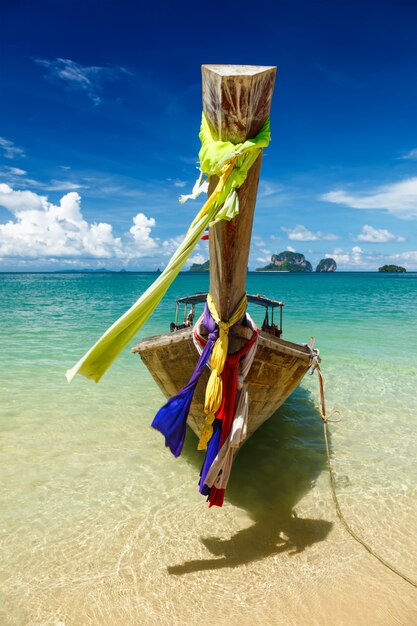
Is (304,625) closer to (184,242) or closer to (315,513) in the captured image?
(315,513)

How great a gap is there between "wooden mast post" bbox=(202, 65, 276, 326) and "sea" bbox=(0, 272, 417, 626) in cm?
250

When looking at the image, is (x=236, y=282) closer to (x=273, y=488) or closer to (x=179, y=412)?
(x=179, y=412)

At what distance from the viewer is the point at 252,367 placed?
181 inches

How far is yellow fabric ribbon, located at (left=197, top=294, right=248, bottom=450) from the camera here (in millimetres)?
3785

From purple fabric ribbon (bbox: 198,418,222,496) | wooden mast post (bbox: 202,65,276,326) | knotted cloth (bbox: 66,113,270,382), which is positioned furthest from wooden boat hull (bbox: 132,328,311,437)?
knotted cloth (bbox: 66,113,270,382)

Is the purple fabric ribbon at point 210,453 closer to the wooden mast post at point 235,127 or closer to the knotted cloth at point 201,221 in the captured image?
the wooden mast post at point 235,127

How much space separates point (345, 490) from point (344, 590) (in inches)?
65.9

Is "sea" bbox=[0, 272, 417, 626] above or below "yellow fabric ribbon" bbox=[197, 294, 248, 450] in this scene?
Result: below

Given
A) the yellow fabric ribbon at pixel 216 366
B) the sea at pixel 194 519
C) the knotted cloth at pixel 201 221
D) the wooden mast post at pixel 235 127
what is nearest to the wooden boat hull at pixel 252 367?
the yellow fabric ribbon at pixel 216 366

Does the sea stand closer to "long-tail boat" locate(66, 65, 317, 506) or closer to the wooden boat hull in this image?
"long-tail boat" locate(66, 65, 317, 506)

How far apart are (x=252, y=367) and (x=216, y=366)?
0.87m

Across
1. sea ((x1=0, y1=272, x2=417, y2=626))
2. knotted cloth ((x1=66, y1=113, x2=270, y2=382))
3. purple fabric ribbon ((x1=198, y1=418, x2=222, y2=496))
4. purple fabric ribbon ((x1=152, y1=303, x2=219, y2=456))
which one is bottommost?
sea ((x1=0, y1=272, x2=417, y2=626))

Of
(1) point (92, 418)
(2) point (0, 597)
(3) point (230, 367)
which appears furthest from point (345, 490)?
(1) point (92, 418)

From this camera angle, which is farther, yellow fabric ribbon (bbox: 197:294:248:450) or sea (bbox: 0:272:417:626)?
yellow fabric ribbon (bbox: 197:294:248:450)
